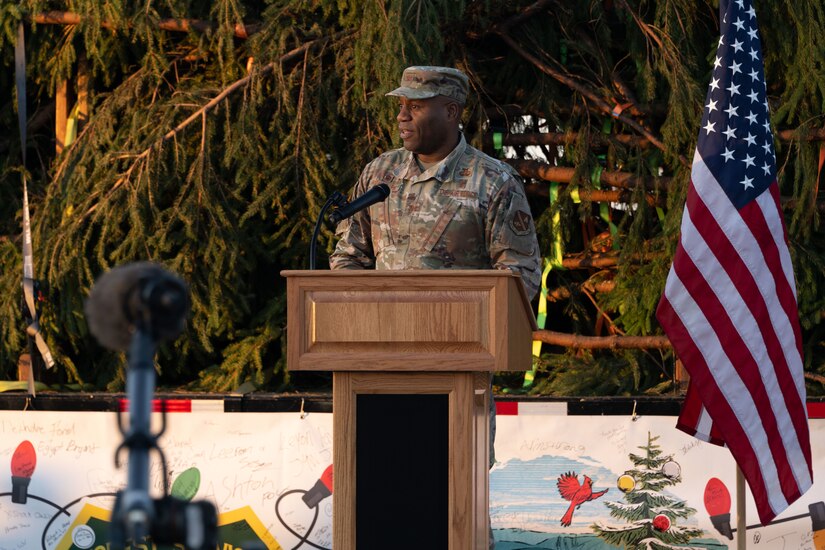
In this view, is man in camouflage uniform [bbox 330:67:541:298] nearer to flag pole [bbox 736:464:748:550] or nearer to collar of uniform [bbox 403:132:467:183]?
collar of uniform [bbox 403:132:467:183]

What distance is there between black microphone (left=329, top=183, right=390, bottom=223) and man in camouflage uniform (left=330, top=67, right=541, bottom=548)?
37 centimetres

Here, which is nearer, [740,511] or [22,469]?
[740,511]

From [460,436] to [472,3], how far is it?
4115 millimetres

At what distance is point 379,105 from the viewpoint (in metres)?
7.22

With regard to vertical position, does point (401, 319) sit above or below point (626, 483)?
above

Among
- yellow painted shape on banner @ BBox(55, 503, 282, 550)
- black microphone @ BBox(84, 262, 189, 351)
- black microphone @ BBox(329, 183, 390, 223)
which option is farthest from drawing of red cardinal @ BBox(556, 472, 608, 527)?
black microphone @ BBox(84, 262, 189, 351)

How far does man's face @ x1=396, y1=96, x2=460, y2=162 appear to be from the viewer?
487cm

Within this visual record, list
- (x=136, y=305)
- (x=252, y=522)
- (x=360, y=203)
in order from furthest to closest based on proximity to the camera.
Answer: (x=252, y=522), (x=360, y=203), (x=136, y=305)

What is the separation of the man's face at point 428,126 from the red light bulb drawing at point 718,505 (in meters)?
2.30

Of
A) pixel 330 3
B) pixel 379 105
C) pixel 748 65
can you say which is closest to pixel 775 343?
pixel 748 65

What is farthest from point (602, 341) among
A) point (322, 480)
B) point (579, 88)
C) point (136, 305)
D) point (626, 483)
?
point (136, 305)

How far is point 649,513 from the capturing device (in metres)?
6.28

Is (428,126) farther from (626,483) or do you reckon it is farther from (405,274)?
(626,483)

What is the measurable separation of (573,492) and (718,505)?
645mm
